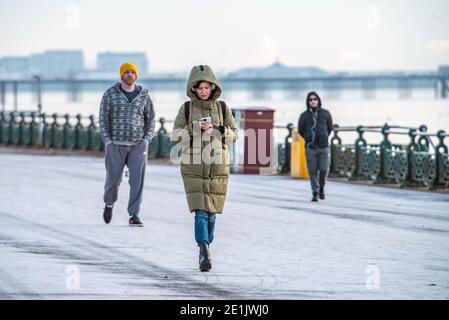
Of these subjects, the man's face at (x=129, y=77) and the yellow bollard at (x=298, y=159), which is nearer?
the man's face at (x=129, y=77)

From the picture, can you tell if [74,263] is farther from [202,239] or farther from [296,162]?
[296,162]

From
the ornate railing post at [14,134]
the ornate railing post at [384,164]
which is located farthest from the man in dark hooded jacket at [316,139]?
the ornate railing post at [14,134]

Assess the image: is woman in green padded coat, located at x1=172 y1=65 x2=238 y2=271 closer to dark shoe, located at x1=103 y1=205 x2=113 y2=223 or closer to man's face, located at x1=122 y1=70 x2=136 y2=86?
man's face, located at x1=122 y1=70 x2=136 y2=86

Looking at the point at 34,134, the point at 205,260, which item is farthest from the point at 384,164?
the point at 34,134

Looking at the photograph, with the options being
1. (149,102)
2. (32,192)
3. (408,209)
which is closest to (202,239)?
(149,102)

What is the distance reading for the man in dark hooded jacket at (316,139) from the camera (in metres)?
22.6

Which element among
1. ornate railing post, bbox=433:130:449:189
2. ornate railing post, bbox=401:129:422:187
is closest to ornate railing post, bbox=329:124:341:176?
ornate railing post, bbox=401:129:422:187

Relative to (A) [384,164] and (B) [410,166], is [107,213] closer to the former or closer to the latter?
(B) [410,166]

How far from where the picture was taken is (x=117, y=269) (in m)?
13.4

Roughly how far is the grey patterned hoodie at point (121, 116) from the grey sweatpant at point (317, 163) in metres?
5.35

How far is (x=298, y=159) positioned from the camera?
29.5 metres

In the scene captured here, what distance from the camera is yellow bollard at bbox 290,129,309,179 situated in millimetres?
29344

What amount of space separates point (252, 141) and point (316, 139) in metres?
8.93

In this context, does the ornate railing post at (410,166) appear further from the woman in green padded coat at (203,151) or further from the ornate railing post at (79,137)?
the ornate railing post at (79,137)
